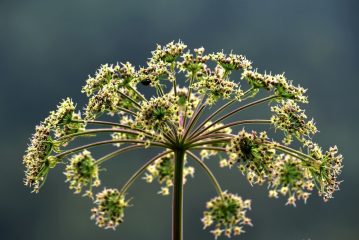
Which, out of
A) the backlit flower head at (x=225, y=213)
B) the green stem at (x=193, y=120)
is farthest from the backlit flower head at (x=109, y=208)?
the green stem at (x=193, y=120)

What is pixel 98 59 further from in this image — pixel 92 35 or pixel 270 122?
pixel 270 122

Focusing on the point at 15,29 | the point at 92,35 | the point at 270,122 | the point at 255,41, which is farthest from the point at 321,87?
the point at 270,122

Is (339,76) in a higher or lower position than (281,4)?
lower

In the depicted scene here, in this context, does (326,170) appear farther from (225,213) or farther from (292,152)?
(225,213)

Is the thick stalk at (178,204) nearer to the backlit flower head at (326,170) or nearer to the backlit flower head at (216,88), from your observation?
the backlit flower head at (216,88)

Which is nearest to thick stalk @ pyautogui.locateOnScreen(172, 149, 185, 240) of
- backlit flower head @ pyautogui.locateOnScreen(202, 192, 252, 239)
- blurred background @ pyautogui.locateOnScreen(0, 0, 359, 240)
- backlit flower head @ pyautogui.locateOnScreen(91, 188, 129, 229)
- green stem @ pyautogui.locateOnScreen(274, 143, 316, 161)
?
backlit flower head @ pyautogui.locateOnScreen(202, 192, 252, 239)

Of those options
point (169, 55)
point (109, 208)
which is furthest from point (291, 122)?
point (109, 208)

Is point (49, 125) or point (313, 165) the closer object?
point (313, 165)
